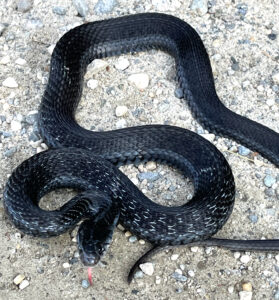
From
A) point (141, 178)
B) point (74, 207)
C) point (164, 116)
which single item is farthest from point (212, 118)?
point (74, 207)

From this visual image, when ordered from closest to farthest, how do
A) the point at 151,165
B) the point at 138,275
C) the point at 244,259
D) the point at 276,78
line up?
the point at 138,275
the point at 244,259
the point at 151,165
the point at 276,78

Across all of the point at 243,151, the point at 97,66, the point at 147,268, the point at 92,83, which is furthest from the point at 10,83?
the point at 147,268

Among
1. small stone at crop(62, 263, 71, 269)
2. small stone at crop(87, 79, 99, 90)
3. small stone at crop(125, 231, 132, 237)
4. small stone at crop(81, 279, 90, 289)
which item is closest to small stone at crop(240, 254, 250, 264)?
small stone at crop(125, 231, 132, 237)

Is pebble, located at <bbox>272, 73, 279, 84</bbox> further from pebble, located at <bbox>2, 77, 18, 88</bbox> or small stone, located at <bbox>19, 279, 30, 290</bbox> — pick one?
small stone, located at <bbox>19, 279, 30, 290</bbox>

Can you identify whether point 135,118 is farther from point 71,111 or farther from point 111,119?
point 71,111

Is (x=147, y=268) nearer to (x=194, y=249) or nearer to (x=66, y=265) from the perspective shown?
(x=194, y=249)

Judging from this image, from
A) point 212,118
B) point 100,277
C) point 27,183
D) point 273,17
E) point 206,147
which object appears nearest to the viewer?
point 100,277

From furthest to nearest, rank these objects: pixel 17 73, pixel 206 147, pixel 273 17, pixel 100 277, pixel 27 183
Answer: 1. pixel 273 17
2. pixel 17 73
3. pixel 206 147
4. pixel 27 183
5. pixel 100 277
